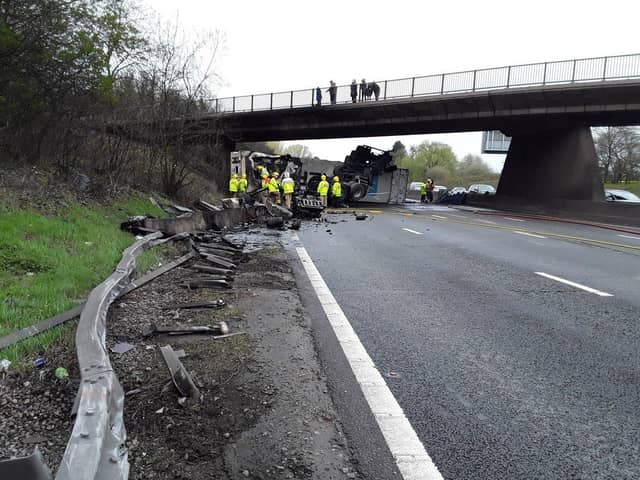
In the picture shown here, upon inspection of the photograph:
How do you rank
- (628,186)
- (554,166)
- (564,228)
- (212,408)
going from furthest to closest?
(628,186) < (554,166) < (564,228) < (212,408)

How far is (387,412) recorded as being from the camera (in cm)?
306

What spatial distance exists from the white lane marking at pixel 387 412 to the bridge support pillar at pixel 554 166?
81.7ft

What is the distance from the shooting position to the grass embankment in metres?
4.27

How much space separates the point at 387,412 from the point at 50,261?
16.4ft

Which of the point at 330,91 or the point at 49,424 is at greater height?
the point at 330,91

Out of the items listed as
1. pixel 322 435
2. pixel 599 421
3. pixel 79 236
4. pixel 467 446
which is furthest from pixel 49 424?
pixel 79 236

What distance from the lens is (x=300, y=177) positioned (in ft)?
89.2

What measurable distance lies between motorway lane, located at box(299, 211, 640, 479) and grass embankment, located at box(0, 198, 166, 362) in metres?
2.96

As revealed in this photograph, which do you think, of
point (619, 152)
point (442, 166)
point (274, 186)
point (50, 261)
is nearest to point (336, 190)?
point (274, 186)

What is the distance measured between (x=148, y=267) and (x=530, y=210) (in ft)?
84.2

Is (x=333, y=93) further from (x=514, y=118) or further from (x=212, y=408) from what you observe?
(x=212, y=408)

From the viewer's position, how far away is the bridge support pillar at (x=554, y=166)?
25.5m

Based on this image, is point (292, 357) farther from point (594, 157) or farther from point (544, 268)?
point (594, 157)

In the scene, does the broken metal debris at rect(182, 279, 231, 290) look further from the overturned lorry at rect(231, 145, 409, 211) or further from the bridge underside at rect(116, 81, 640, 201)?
the overturned lorry at rect(231, 145, 409, 211)
